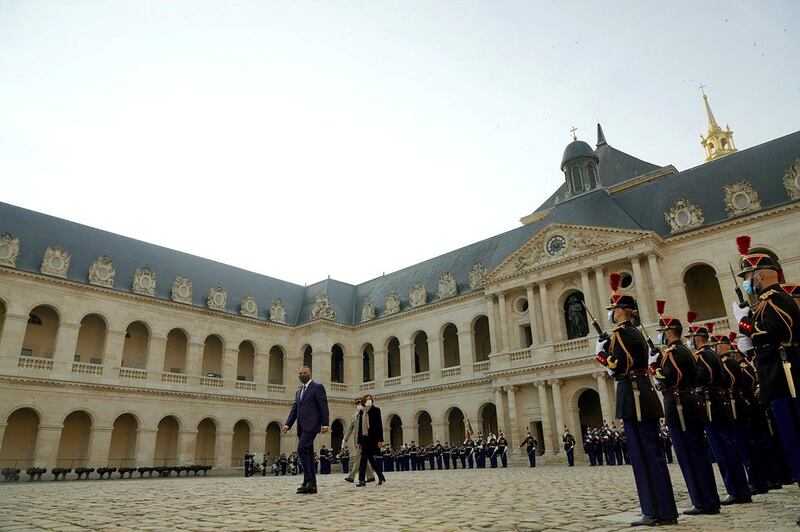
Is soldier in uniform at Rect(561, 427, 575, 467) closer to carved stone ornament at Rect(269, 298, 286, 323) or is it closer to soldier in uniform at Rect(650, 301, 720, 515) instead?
soldier in uniform at Rect(650, 301, 720, 515)

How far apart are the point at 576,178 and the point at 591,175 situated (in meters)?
0.98

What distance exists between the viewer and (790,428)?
5492 mm

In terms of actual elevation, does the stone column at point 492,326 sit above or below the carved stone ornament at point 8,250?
below

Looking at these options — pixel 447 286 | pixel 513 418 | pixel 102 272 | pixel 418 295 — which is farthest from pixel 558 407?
pixel 102 272

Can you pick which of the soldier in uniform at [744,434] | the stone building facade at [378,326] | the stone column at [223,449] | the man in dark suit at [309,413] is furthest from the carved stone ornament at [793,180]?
the stone column at [223,449]

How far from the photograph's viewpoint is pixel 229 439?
33.3 metres

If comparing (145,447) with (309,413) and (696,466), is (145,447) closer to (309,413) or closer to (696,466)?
(309,413)

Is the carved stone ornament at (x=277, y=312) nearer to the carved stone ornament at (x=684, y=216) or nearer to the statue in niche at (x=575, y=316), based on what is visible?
the statue in niche at (x=575, y=316)

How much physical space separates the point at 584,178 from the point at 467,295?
11.3 metres

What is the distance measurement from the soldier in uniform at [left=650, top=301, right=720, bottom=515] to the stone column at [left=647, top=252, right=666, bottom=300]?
70.6 feet

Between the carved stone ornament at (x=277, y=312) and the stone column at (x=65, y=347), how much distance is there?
516 inches

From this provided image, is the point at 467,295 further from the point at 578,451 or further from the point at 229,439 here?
the point at 229,439

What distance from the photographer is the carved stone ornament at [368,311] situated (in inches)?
1612

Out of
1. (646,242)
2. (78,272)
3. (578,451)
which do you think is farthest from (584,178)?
(78,272)
